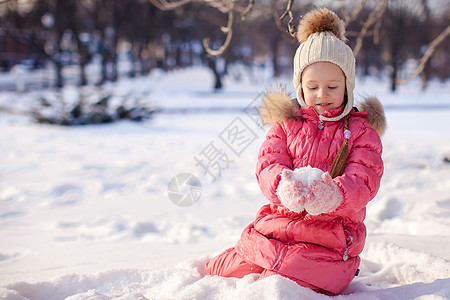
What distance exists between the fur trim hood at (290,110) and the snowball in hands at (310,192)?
39 cm

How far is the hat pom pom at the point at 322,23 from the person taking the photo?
2033mm

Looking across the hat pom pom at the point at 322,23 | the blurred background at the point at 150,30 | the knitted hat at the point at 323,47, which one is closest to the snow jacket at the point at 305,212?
the knitted hat at the point at 323,47

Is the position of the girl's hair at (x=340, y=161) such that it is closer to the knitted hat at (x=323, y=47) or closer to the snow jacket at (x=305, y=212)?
the snow jacket at (x=305, y=212)

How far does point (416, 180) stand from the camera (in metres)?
4.28

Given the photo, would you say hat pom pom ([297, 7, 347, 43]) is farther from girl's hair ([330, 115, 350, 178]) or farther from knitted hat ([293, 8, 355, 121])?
girl's hair ([330, 115, 350, 178])

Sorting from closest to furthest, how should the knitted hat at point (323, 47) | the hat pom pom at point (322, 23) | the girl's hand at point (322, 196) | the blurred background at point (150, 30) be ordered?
the girl's hand at point (322, 196), the knitted hat at point (323, 47), the hat pom pom at point (322, 23), the blurred background at point (150, 30)

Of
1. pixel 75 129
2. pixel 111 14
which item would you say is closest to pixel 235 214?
pixel 75 129

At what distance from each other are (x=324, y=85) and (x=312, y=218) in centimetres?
59

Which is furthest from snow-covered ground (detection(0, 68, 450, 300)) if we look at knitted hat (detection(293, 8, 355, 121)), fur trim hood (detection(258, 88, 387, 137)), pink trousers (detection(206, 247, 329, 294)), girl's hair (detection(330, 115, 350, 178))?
girl's hair (detection(330, 115, 350, 178))

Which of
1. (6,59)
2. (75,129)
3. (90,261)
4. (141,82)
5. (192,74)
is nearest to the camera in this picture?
(90,261)

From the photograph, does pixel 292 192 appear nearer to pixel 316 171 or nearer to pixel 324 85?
pixel 316 171

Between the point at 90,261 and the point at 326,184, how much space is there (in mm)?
1534

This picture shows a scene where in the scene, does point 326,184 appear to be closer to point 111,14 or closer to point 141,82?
point 141,82

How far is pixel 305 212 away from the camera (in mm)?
1940
